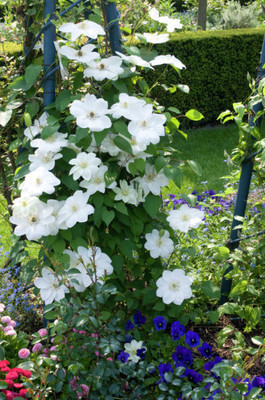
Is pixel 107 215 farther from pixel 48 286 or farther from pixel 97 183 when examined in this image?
pixel 48 286

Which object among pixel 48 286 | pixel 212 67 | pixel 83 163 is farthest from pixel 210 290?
pixel 212 67

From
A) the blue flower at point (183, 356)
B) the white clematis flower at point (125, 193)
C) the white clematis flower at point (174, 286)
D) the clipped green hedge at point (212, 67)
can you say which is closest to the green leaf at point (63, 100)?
the white clematis flower at point (125, 193)

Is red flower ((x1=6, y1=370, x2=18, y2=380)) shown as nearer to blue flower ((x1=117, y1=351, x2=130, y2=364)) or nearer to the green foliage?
blue flower ((x1=117, y1=351, x2=130, y2=364))

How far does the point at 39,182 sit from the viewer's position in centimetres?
175

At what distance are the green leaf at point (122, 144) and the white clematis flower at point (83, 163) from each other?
3.8 inches

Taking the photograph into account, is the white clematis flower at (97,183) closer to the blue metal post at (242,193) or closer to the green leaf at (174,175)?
the green leaf at (174,175)

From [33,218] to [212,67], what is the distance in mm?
5482

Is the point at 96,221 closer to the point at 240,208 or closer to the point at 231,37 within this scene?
the point at 240,208

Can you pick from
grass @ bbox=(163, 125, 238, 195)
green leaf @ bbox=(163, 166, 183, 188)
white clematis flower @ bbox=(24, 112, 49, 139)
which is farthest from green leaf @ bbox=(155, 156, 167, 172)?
grass @ bbox=(163, 125, 238, 195)

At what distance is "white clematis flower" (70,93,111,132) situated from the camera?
1737 mm

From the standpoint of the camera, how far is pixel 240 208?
7.56 feet

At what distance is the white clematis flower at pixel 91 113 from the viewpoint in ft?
5.70

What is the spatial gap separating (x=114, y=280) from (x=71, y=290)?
0.84 ft

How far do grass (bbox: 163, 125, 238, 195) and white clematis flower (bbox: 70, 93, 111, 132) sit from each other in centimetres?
230
